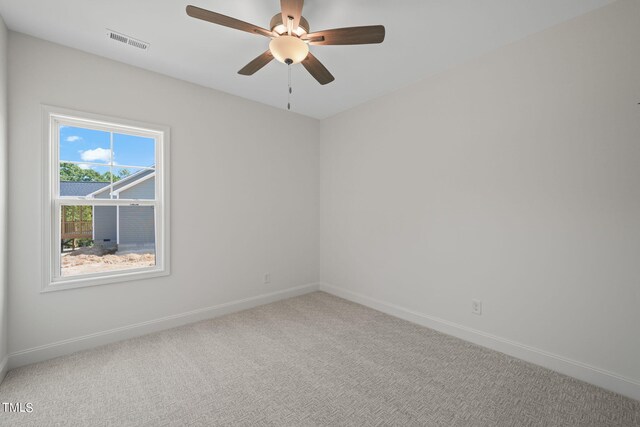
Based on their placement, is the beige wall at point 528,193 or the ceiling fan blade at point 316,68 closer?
the beige wall at point 528,193

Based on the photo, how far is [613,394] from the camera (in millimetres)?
1938

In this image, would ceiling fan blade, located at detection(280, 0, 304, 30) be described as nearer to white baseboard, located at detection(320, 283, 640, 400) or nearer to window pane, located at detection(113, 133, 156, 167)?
window pane, located at detection(113, 133, 156, 167)

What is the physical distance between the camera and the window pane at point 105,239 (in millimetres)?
2594

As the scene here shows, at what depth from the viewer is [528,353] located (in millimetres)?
2338

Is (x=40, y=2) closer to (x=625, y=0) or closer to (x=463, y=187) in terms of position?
(x=463, y=187)

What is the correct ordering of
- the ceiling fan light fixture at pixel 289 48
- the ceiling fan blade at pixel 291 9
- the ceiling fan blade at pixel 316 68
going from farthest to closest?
Answer: the ceiling fan blade at pixel 316 68, the ceiling fan light fixture at pixel 289 48, the ceiling fan blade at pixel 291 9

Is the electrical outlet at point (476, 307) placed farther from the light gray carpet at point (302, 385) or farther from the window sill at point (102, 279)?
the window sill at point (102, 279)

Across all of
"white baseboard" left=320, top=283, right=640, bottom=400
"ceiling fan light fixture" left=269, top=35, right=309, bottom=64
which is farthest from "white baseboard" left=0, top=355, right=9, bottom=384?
"white baseboard" left=320, top=283, right=640, bottom=400

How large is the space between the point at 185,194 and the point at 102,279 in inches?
43.6

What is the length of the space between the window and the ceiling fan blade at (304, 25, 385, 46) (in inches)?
78.6

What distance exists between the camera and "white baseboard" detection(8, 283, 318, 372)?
231 cm

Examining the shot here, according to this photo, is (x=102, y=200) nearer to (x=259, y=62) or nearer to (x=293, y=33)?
(x=259, y=62)

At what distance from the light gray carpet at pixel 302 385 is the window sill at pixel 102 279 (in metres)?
0.59

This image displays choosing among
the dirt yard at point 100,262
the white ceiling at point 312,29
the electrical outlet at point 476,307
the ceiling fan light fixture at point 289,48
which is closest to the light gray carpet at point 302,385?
the electrical outlet at point 476,307
